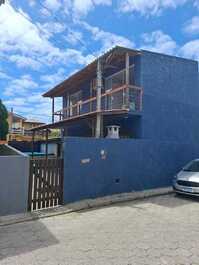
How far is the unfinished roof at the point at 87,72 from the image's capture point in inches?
489

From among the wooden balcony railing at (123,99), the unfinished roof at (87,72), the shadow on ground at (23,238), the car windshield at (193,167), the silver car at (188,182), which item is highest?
the unfinished roof at (87,72)

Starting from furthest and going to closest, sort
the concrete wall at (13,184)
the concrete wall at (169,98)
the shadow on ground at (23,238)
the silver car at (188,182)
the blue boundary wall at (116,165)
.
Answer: the concrete wall at (169,98) → the silver car at (188,182) → the blue boundary wall at (116,165) → the concrete wall at (13,184) → the shadow on ground at (23,238)

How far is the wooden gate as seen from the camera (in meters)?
7.79

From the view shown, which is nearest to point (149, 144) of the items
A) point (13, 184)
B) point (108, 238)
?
point (13, 184)

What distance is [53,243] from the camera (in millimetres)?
5137

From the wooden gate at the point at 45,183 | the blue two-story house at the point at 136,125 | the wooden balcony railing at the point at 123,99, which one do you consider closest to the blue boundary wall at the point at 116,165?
the blue two-story house at the point at 136,125

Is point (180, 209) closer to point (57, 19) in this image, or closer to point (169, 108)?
point (169, 108)

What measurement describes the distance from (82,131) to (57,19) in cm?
989

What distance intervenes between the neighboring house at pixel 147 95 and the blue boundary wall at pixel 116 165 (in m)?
1.70

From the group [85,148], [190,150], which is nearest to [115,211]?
[85,148]

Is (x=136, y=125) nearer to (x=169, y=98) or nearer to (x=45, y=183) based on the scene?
(x=169, y=98)

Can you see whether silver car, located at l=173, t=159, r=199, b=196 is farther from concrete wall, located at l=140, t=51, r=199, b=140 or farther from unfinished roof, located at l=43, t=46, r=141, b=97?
unfinished roof, located at l=43, t=46, r=141, b=97

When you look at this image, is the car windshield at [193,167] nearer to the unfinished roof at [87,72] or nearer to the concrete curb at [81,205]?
the concrete curb at [81,205]

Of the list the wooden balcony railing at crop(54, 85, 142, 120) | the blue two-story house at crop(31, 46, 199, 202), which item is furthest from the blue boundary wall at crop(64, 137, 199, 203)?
the wooden balcony railing at crop(54, 85, 142, 120)
